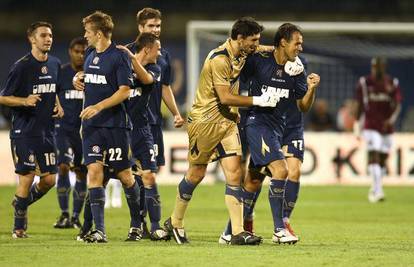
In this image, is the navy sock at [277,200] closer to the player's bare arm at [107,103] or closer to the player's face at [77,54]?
the player's bare arm at [107,103]

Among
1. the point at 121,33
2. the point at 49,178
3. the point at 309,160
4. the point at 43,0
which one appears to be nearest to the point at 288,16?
the point at 121,33

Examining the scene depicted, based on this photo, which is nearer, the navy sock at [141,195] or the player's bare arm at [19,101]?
the player's bare arm at [19,101]

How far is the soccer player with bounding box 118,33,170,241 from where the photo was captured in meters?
12.3

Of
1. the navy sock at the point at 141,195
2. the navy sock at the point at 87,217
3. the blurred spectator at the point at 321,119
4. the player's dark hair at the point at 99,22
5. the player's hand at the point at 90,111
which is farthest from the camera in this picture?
the blurred spectator at the point at 321,119

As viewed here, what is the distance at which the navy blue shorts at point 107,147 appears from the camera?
456 inches

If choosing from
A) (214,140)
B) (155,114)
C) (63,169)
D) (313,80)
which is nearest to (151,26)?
(155,114)

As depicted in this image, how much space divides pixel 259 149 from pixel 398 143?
12334mm

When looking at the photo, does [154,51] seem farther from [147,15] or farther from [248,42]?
[248,42]

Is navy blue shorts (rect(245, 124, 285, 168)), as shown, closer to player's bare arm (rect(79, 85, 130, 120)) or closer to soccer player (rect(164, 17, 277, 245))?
soccer player (rect(164, 17, 277, 245))

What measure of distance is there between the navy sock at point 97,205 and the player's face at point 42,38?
2.01 metres

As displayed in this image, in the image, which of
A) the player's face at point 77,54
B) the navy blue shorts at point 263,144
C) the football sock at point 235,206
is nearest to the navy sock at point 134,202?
the football sock at point 235,206

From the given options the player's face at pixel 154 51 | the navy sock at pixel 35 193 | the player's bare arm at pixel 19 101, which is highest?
the player's face at pixel 154 51

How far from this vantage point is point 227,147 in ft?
38.1

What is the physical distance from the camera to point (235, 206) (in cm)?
1153
